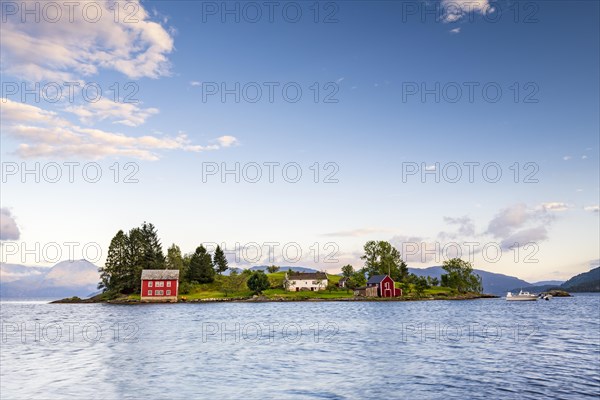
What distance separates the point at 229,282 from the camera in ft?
561

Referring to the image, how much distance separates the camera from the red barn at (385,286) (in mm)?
159000

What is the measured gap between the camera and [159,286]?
148375 mm

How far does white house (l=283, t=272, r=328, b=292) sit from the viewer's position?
175250 millimetres

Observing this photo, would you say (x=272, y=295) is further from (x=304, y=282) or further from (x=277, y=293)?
(x=304, y=282)

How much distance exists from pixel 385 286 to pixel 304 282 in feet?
107

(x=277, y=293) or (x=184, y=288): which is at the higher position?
(x=184, y=288)

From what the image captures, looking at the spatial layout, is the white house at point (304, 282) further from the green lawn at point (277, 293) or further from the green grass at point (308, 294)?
the green grass at point (308, 294)

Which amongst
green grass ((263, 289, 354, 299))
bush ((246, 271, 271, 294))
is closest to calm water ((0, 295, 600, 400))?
green grass ((263, 289, 354, 299))

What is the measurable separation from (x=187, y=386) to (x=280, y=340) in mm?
21199

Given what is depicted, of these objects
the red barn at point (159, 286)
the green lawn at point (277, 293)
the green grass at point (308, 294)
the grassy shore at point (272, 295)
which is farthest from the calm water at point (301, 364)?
the green grass at point (308, 294)

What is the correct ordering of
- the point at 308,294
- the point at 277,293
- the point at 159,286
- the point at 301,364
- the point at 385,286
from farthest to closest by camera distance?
the point at 277,293 < the point at 308,294 < the point at 385,286 < the point at 159,286 < the point at 301,364

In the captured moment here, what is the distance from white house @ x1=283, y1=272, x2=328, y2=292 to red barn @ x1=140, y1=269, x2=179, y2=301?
4426cm

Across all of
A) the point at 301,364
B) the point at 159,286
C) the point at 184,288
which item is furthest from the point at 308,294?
the point at 301,364

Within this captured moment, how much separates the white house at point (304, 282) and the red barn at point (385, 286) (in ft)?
75.0
